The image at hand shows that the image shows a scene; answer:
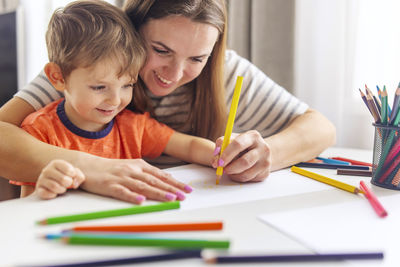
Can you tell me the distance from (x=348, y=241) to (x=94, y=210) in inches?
13.2

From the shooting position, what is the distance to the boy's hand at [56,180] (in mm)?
559

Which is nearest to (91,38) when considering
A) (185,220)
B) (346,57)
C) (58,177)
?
(58,177)

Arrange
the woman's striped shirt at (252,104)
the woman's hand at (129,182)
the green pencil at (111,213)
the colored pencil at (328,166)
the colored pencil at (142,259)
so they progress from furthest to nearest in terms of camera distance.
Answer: the woman's striped shirt at (252,104) → the colored pencil at (328,166) → the woman's hand at (129,182) → the green pencil at (111,213) → the colored pencil at (142,259)

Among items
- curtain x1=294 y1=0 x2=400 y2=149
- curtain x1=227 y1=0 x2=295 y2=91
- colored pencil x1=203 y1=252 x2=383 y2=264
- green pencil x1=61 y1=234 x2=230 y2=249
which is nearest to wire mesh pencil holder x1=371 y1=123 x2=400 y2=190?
colored pencil x1=203 y1=252 x2=383 y2=264

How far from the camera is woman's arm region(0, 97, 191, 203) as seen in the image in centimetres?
58

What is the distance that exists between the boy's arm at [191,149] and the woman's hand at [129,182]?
0.69ft

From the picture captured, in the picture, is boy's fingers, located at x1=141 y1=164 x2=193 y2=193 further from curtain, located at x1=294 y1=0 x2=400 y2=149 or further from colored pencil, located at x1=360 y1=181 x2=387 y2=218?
curtain, located at x1=294 y1=0 x2=400 y2=149

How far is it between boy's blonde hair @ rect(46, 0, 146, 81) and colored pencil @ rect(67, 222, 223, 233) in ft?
1.35

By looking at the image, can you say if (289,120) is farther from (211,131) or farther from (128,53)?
(128,53)

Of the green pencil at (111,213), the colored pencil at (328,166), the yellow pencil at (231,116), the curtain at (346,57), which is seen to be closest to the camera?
the green pencil at (111,213)

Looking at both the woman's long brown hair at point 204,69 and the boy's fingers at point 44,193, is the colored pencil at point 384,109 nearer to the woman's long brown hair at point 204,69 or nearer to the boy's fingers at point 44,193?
the woman's long brown hair at point 204,69

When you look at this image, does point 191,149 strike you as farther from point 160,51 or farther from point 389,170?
point 389,170

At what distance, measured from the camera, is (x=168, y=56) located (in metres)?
0.86

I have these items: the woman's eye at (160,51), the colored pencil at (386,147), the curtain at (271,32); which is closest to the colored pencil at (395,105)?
the colored pencil at (386,147)
